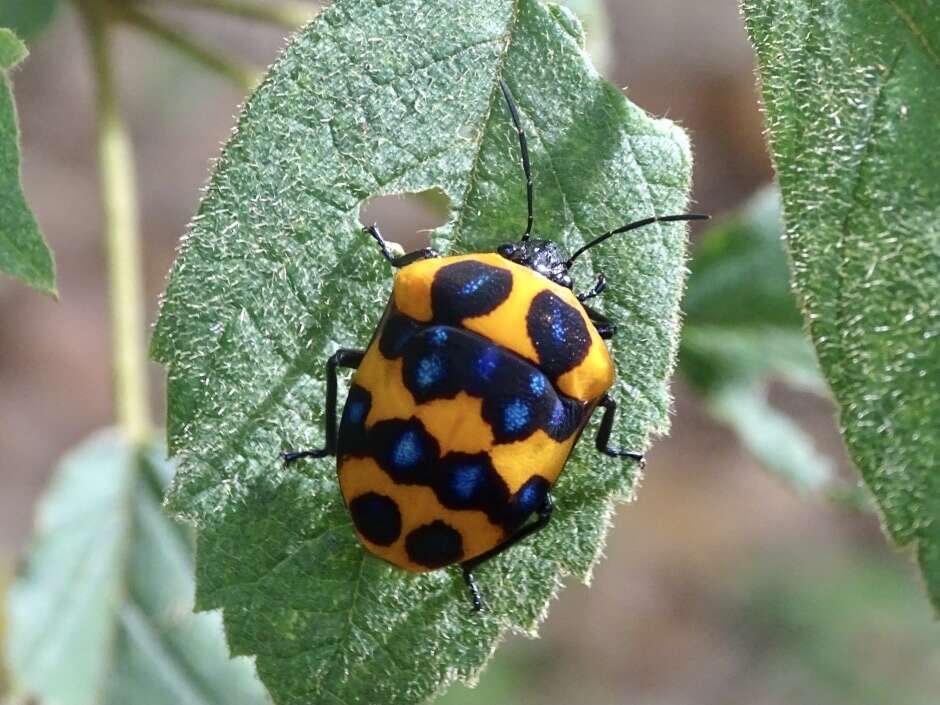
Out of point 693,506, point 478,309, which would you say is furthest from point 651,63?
point 478,309

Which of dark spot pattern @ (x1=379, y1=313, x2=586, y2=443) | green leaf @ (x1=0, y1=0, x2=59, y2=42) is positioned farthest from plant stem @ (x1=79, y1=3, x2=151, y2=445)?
dark spot pattern @ (x1=379, y1=313, x2=586, y2=443)

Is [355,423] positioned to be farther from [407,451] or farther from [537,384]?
[537,384]

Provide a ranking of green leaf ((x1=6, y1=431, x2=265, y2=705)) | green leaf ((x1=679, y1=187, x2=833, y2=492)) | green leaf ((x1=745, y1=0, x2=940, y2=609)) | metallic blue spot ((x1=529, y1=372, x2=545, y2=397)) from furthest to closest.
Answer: green leaf ((x1=679, y1=187, x2=833, y2=492))
green leaf ((x1=6, y1=431, x2=265, y2=705))
metallic blue spot ((x1=529, y1=372, x2=545, y2=397))
green leaf ((x1=745, y1=0, x2=940, y2=609))

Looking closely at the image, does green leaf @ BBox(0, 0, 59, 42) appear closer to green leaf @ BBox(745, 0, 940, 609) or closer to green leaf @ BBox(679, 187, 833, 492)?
green leaf @ BBox(745, 0, 940, 609)

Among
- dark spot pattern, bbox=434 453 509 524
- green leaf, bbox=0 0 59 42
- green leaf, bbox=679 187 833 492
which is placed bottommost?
green leaf, bbox=679 187 833 492

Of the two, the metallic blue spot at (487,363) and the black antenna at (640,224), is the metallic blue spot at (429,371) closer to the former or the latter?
the metallic blue spot at (487,363)

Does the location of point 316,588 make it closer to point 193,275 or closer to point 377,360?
point 377,360
